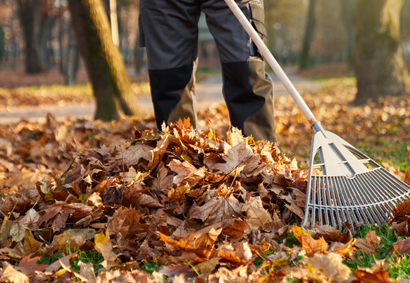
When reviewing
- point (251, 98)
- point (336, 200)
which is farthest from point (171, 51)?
point (336, 200)

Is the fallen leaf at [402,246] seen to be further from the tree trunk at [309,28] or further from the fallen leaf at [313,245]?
the tree trunk at [309,28]

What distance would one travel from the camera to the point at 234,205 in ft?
5.82

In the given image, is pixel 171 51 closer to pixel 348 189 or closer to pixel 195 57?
pixel 195 57

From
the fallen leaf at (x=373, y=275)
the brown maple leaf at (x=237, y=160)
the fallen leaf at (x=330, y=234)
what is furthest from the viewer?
the brown maple leaf at (x=237, y=160)

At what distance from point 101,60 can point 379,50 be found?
4.66 meters

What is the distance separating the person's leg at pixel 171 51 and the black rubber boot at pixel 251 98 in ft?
1.01

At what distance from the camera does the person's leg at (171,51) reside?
8.09 ft

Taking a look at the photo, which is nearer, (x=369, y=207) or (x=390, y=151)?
(x=369, y=207)

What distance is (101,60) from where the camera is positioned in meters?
5.21

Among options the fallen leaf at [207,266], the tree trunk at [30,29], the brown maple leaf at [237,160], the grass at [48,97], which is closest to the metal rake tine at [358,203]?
the brown maple leaf at [237,160]

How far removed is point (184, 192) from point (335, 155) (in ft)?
2.49

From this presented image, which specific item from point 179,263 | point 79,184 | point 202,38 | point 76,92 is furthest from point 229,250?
point 202,38

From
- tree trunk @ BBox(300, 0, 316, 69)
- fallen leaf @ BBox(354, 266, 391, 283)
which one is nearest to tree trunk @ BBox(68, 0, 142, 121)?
fallen leaf @ BBox(354, 266, 391, 283)

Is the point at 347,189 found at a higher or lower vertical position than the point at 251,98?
lower
